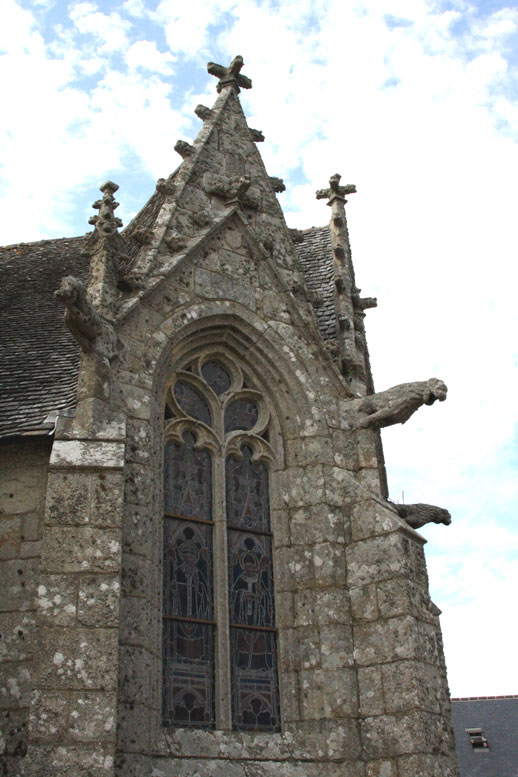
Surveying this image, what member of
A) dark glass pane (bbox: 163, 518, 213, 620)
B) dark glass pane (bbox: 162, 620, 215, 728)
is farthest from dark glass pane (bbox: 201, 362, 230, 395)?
dark glass pane (bbox: 162, 620, 215, 728)

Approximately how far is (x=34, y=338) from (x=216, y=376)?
8.02 feet

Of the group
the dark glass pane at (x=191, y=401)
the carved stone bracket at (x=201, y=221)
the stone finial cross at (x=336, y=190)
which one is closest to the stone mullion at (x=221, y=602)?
the dark glass pane at (x=191, y=401)

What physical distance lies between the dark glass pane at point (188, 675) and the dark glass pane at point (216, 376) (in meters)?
2.48

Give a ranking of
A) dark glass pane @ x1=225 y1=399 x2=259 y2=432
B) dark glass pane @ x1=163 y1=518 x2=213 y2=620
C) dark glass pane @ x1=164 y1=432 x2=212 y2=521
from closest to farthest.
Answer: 1. dark glass pane @ x1=163 y1=518 x2=213 y2=620
2. dark glass pane @ x1=164 y1=432 x2=212 y2=521
3. dark glass pane @ x1=225 y1=399 x2=259 y2=432

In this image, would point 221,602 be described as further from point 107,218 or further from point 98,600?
point 107,218

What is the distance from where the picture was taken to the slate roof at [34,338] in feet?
28.3

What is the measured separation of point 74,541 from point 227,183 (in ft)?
16.2

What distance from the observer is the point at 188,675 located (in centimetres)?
777

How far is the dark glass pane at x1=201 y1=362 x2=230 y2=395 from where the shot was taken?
9.39 metres

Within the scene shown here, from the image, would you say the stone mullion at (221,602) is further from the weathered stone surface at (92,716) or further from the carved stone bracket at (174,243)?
the carved stone bracket at (174,243)

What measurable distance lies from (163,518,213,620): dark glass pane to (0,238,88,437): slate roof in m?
1.53

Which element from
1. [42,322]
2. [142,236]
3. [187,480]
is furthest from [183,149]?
[187,480]

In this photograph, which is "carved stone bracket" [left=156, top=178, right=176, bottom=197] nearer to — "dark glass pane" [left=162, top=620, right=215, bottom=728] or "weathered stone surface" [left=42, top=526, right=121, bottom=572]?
"weathered stone surface" [left=42, top=526, right=121, bottom=572]

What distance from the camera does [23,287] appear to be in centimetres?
1263
